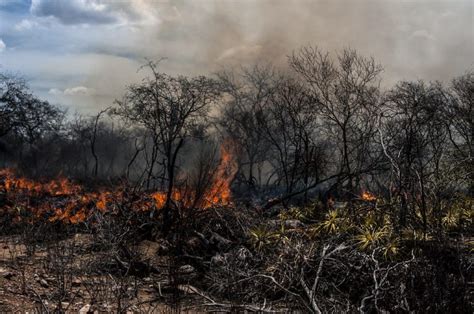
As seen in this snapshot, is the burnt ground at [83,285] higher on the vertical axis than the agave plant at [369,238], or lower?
lower

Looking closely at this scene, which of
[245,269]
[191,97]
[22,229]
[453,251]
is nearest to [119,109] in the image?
[191,97]

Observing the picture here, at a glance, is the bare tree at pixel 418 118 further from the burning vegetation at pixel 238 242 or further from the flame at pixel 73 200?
the flame at pixel 73 200

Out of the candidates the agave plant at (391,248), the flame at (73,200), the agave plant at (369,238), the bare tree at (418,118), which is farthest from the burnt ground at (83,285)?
the bare tree at (418,118)

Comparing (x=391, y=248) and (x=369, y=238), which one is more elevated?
(x=369, y=238)

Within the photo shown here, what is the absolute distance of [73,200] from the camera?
16.3m

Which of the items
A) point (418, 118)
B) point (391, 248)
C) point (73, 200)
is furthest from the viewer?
point (418, 118)

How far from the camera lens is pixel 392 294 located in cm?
746

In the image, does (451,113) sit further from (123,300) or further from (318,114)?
(123,300)

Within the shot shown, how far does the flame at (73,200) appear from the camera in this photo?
42.6 ft

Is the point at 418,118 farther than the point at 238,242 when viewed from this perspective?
Yes

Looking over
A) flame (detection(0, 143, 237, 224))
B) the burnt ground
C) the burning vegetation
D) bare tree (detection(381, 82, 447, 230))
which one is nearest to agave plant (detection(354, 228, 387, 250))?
the burning vegetation

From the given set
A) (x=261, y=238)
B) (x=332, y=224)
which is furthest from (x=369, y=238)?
(x=261, y=238)

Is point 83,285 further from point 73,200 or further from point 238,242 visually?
point 73,200

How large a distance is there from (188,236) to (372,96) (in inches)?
468
